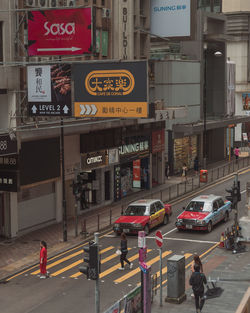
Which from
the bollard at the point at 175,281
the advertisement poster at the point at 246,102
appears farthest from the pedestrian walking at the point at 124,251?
the advertisement poster at the point at 246,102

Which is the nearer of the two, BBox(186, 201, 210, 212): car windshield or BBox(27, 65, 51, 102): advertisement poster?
BBox(27, 65, 51, 102): advertisement poster

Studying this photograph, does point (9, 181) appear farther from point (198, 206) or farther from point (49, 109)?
point (198, 206)

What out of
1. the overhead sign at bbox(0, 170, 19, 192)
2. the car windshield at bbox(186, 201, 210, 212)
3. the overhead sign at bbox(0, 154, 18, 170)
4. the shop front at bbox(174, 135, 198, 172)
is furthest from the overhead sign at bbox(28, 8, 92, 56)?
the shop front at bbox(174, 135, 198, 172)

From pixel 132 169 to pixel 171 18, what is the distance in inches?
534

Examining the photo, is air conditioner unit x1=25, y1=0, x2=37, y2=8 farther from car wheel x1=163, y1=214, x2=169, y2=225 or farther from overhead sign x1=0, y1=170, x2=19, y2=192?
car wheel x1=163, y1=214, x2=169, y2=225

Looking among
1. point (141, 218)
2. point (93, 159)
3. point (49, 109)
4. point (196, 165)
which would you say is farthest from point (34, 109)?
point (196, 165)

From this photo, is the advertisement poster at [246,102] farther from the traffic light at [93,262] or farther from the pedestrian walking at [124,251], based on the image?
the traffic light at [93,262]

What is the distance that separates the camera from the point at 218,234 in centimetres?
3322

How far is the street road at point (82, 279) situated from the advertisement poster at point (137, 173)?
46.4ft

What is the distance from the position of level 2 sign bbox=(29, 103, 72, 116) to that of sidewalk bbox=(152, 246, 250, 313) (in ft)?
29.5

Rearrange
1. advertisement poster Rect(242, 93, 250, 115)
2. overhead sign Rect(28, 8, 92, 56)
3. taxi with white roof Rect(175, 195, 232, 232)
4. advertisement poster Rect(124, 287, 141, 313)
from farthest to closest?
advertisement poster Rect(242, 93, 250, 115)
taxi with white roof Rect(175, 195, 232, 232)
overhead sign Rect(28, 8, 92, 56)
advertisement poster Rect(124, 287, 141, 313)

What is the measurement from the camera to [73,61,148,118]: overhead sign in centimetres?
2591

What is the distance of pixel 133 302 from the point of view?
57.2 ft

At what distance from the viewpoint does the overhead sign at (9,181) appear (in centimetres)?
3206
